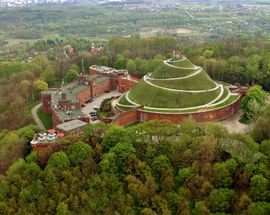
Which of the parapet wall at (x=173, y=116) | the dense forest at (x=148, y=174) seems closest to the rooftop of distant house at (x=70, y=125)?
the dense forest at (x=148, y=174)

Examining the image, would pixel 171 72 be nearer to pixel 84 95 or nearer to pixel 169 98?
pixel 169 98

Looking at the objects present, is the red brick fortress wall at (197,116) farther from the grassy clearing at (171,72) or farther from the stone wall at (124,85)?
the stone wall at (124,85)

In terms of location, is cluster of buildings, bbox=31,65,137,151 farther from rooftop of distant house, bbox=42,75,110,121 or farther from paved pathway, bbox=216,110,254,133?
paved pathway, bbox=216,110,254,133

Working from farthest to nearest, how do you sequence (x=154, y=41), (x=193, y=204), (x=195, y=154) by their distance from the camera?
(x=154, y=41) → (x=195, y=154) → (x=193, y=204)

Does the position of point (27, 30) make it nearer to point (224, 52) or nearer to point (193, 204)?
point (224, 52)

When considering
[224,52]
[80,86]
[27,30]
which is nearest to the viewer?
[80,86]

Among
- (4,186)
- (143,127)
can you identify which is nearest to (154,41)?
(143,127)
